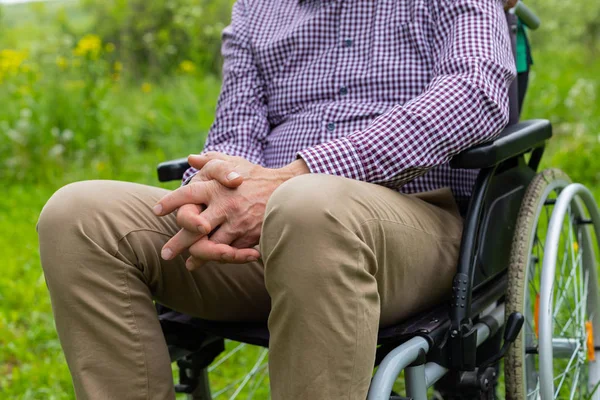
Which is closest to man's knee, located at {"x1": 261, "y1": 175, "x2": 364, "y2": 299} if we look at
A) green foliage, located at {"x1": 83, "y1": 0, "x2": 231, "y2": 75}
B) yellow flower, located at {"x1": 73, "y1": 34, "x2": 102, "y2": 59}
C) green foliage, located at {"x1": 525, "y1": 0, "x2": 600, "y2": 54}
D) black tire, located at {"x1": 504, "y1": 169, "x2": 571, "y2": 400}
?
black tire, located at {"x1": 504, "y1": 169, "x2": 571, "y2": 400}

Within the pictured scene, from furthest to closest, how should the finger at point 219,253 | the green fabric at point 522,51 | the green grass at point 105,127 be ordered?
the green grass at point 105,127
the green fabric at point 522,51
the finger at point 219,253

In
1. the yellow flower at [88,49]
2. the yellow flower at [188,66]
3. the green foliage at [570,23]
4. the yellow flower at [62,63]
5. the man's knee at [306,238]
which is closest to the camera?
the man's knee at [306,238]

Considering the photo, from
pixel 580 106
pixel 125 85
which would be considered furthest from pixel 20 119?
pixel 580 106

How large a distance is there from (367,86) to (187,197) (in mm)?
601

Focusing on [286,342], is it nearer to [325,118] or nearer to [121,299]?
[121,299]

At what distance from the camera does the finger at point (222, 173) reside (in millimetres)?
1384

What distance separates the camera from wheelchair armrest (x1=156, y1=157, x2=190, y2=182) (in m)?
1.81

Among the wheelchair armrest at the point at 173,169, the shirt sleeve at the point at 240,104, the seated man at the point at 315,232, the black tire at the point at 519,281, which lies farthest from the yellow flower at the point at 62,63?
the black tire at the point at 519,281

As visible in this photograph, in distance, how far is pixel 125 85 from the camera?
5.88 m

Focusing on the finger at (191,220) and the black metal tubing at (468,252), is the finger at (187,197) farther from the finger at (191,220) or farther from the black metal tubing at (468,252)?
the black metal tubing at (468,252)

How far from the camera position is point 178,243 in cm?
138

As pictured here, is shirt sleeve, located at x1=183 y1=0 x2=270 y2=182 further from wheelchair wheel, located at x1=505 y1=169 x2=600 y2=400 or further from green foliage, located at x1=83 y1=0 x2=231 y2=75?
green foliage, located at x1=83 y1=0 x2=231 y2=75

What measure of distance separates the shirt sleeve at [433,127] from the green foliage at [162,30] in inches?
146

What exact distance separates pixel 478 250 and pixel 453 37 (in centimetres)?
48
